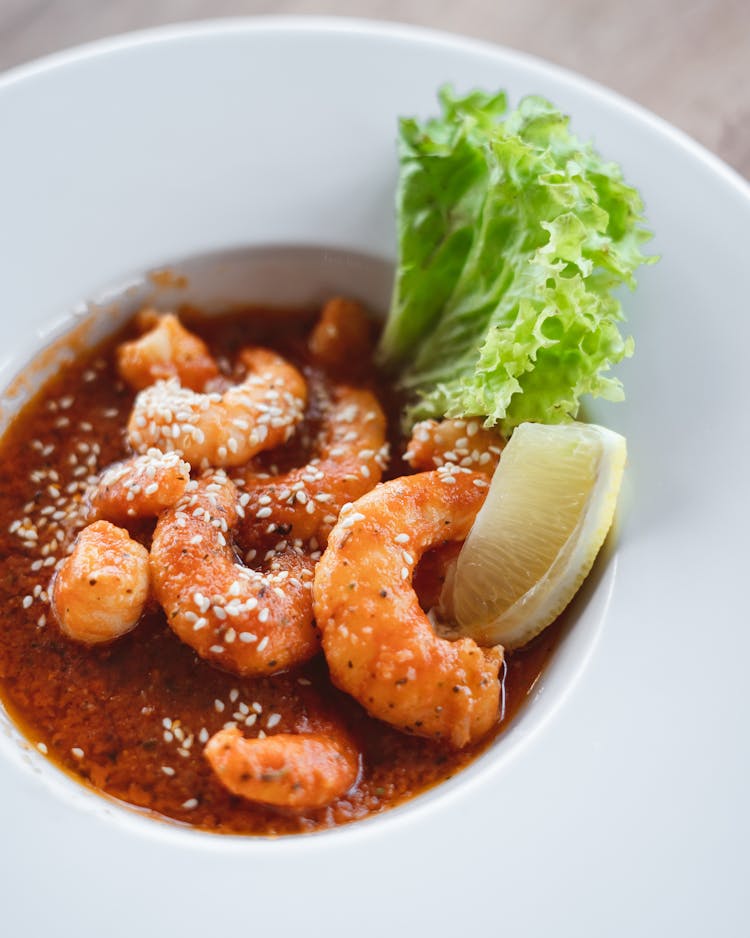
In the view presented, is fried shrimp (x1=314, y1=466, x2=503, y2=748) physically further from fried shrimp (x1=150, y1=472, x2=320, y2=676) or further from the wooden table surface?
the wooden table surface

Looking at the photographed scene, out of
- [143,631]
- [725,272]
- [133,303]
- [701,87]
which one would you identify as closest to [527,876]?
[143,631]

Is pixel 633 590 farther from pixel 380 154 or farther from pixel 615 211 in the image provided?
pixel 380 154

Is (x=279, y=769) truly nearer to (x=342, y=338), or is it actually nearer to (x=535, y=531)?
(x=535, y=531)

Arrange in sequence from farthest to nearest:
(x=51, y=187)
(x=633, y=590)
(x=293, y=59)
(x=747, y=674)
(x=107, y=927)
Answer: (x=293, y=59), (x=51, y=187), (x=633, y=590), (x=747, y=674), (x=107, y=927)

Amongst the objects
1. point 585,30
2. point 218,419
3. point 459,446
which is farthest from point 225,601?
point 585,30

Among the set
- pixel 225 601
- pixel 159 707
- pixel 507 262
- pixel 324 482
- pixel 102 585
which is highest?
pixel 507 262
